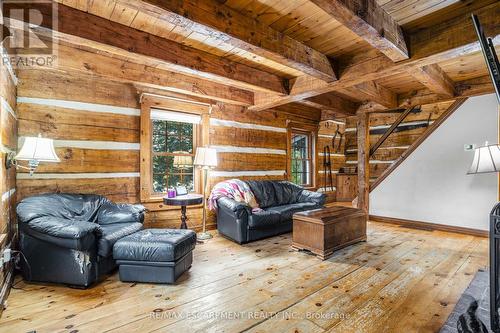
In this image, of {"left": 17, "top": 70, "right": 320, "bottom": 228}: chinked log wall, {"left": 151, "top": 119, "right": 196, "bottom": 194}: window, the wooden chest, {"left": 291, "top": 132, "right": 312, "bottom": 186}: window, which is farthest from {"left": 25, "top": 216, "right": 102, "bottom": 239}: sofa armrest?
{"left": 291, "top": 132, "right": 312, "bottom": 186}: window

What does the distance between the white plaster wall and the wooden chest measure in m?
2.01

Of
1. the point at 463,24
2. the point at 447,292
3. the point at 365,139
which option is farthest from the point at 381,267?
the point at 365,139

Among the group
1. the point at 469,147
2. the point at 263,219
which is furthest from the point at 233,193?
the point at 469,147

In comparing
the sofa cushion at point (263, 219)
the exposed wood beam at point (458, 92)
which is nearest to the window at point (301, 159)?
the exposed wood beam at point (458, 92)

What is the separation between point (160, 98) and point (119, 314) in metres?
3.04

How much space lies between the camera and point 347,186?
7.80 metres

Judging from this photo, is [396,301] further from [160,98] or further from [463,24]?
[160,98]

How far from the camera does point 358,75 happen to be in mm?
3166

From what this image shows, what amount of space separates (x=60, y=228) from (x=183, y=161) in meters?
2.25

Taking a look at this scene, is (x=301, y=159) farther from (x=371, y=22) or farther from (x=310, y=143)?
(x=371, y=22)

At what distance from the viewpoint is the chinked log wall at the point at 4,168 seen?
225 centimetres

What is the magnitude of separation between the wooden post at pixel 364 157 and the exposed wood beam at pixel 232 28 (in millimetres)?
3053

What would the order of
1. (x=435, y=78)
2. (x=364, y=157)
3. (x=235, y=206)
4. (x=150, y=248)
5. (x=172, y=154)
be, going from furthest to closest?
(x=364, y=157)
(x=172, y=154)
(x=235, y=206)
(x=435, y=78)
(x=150, y=248)

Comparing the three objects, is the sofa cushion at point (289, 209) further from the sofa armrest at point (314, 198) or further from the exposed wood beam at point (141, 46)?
the exposed wood beam at point (141, 46)
